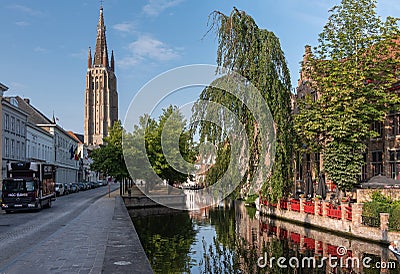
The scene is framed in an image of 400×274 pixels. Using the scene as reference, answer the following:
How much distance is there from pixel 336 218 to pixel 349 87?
8997mm

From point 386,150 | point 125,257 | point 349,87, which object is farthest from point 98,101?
point 125,257

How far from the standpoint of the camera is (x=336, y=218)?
24.3 metres

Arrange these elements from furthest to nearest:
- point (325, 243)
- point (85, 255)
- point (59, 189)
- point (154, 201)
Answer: point (59, 189), point (154, 201), point (325, 243), point (85, 255)

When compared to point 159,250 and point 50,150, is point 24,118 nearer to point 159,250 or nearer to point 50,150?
point 50,150

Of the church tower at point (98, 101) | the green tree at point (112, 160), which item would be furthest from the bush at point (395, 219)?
the church tower at point (98, 101)

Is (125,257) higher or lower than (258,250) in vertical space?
higher

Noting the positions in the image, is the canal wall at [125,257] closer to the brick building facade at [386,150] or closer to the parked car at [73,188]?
the brick building facade at [386,150]

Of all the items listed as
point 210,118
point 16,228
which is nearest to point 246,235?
point 210,118

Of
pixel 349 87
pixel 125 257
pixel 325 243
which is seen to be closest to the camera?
pixel 125 257

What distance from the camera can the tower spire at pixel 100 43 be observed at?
539ft

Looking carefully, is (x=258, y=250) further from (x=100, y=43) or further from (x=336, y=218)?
(x=100, y=43)

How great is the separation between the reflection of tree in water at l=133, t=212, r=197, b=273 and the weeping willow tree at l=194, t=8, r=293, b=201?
3.46 metres

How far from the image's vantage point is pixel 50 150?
72688mm

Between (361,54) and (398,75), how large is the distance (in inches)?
130
